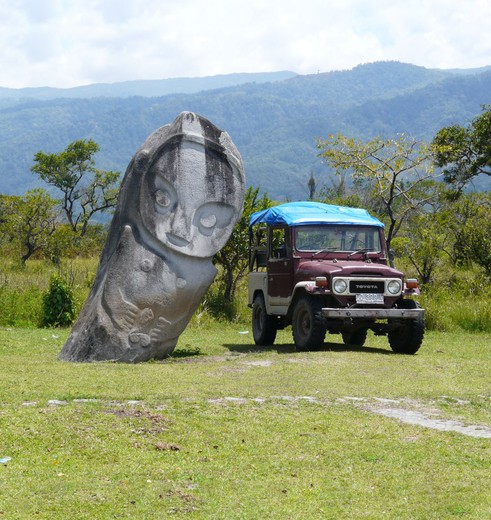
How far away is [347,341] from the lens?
17.4m

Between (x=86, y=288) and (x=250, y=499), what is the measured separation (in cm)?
1570

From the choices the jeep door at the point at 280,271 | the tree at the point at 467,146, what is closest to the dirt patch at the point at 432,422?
the jeep door at the point at 280,271

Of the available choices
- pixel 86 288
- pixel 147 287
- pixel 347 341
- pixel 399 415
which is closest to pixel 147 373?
pixel 147 287

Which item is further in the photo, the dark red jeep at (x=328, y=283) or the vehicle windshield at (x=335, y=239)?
the vehicle windshield at (x=335, y=239)

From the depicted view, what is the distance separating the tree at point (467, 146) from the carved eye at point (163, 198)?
1713cm

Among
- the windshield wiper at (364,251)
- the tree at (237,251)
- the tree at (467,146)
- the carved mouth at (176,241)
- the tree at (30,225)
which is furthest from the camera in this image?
the tree at (30,225)

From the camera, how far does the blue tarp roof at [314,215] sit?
52.0ft

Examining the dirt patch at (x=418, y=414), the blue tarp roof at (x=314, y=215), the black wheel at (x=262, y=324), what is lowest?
the black wheel at (x=262, y=324)

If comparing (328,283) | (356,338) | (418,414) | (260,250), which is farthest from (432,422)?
(260,250)

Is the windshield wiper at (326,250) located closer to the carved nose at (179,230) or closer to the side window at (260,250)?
the side window at (260,250)

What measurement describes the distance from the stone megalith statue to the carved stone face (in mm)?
14

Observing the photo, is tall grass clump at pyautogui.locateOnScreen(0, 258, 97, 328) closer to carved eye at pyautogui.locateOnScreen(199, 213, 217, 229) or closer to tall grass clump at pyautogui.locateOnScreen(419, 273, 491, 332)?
carved eye at pyautogui.locateOnScreen(199, 213, 217, 229)

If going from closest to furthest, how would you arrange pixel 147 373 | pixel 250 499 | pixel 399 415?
1. pixel 250 499
2. pixel 399 415
3. pixel 147 373

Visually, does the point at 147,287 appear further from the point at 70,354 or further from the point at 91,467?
the point at 91,467
